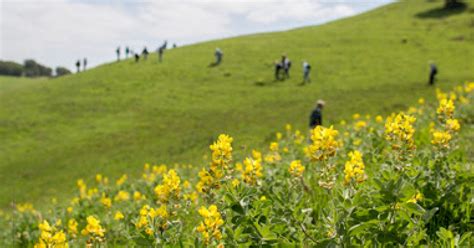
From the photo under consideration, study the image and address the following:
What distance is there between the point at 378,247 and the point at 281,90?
38.2 metres

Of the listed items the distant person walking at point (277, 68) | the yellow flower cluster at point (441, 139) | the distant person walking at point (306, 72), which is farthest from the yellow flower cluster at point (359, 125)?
the distant person walking at point (277, 68)

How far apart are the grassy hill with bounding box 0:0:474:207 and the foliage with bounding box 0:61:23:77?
426ft

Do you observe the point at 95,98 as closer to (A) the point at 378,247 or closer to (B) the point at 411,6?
(A) the point at 378,247

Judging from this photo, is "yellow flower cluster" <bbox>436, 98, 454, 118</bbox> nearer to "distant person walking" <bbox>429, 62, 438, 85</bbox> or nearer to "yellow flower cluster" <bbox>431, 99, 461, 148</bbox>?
"yellow flower cluster" <bbox>431, 99, 461, 148</bbox>

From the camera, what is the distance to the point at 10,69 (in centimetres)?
16912

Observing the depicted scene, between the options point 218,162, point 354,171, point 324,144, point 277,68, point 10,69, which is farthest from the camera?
point 10,69

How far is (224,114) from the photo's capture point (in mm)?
36156

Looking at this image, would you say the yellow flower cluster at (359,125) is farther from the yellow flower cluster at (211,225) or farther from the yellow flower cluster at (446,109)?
the yellow flower cluster at (211,225)

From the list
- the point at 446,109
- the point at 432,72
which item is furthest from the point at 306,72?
the point at 446,109

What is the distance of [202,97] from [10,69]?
15186cm

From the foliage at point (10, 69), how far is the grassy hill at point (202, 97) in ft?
426

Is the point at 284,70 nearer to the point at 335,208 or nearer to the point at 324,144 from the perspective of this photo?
the point at 324,144

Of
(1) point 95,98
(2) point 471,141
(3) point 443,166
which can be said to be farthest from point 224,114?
(3) point 443,166

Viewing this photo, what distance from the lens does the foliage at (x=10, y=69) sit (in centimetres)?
16751
